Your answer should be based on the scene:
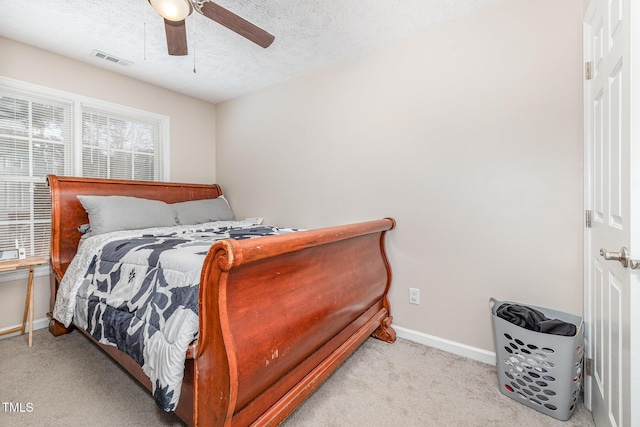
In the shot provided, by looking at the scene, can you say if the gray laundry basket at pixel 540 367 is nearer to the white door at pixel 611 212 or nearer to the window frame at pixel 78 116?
the white door at pixel 611 212

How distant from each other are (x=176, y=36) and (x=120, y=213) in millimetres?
1530

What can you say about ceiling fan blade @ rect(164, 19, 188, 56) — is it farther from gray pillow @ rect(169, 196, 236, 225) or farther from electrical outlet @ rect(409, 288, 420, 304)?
electrical outlet @ rect(409, 288, 420, 304)

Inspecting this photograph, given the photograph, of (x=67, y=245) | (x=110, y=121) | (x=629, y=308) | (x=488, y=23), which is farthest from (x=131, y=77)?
(x=629, y=308)

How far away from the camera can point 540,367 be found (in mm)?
1468

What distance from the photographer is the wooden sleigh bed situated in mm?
996

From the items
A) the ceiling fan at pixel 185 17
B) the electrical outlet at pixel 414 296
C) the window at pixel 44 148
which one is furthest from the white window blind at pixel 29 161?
the electrical outlet at pixel 414 296

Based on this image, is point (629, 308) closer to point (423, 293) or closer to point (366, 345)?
point (423, 293)

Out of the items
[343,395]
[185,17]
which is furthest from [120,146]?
[343,395]

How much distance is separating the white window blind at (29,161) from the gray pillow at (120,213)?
1.71 feet

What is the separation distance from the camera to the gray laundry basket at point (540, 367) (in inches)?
55.6

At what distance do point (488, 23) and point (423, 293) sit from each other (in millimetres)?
1979

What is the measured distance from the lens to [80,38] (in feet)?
7.58

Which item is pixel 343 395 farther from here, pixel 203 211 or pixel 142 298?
pixel 203 211

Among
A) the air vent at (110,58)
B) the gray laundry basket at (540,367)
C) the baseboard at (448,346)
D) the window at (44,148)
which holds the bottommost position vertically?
the baseboard at (448,346)
